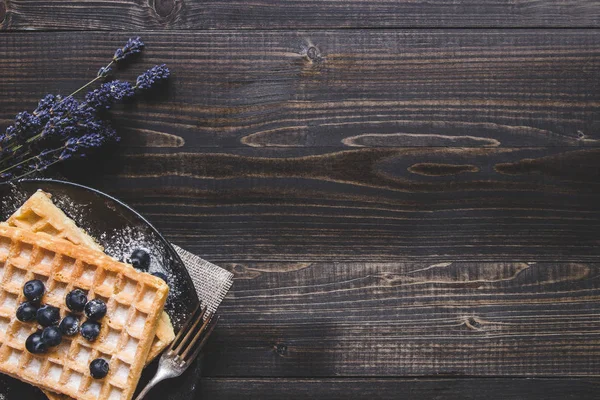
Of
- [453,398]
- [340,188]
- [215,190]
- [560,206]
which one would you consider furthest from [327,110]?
[453,398]

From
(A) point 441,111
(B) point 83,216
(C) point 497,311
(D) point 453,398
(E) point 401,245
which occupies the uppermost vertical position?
(A) point 441,111

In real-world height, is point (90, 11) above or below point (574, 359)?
above

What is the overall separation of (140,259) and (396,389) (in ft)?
2.86

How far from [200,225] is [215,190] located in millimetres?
118

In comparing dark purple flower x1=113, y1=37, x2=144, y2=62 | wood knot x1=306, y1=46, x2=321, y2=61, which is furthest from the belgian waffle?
wood knot x1=306, y1=46, x2=321, y2=61

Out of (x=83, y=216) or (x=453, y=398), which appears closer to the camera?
(x=83, y=216)

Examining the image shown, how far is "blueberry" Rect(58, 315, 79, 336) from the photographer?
1.70 m

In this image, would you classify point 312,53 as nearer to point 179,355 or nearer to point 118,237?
point 118,237

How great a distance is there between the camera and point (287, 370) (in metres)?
2.00

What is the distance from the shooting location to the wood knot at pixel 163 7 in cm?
202

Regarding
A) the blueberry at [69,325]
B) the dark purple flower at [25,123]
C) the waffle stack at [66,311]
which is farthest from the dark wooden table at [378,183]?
the blueberry at [69,325]

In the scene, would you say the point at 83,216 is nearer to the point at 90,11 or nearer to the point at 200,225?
the point at 200,225

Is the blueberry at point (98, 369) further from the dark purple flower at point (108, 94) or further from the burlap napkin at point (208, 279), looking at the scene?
the dark purple flower at point (108, 94)

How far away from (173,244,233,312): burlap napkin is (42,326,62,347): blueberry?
41 centimetres
